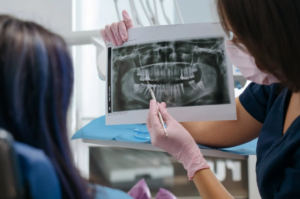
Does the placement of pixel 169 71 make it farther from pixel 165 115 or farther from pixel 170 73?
pixel 165 115

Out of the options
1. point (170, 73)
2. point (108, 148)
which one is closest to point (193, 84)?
point (170, 73)

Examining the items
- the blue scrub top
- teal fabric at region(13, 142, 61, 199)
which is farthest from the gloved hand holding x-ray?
teal fabric at region(13, 142, 61, 199)

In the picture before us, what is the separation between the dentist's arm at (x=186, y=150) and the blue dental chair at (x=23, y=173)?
59 centimetres

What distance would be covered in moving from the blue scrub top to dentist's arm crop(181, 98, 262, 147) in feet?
0.08

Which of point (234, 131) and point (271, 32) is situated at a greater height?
point (271, 32)

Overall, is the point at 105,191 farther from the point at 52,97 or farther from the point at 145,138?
the point at 145,138

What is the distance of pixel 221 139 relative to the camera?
1.08m

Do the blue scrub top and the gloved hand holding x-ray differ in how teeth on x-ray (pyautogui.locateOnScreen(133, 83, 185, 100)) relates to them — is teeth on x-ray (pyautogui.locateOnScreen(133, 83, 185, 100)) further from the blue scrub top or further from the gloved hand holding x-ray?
the blue scrub top

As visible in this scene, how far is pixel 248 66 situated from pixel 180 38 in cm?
25

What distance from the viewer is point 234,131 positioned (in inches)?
42.7

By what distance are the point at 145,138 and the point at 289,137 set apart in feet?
1.51

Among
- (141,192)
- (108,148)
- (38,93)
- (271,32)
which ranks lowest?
(108,148)

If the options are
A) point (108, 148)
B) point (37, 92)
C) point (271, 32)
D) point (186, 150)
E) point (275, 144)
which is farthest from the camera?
point (108, 148)

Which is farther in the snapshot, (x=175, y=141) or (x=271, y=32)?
(x=175, y=141)
